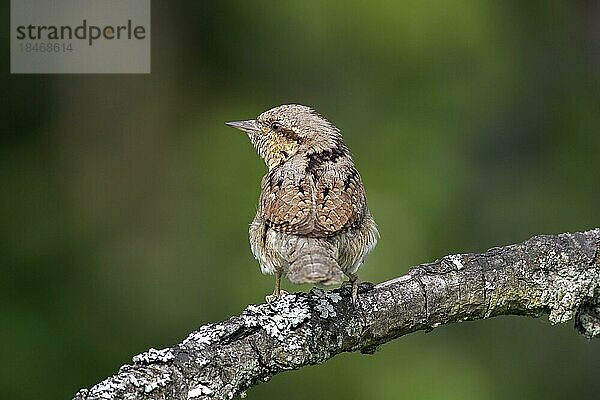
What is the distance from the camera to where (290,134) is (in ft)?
13.4

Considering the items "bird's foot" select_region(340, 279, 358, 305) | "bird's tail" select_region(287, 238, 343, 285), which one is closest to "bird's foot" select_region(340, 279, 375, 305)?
"bird's foot" select_region(340, 279, 358, 305)

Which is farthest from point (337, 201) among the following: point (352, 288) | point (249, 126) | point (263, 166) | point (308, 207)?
point (263, 166)

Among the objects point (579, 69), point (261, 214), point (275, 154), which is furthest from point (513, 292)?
point (579, 69)

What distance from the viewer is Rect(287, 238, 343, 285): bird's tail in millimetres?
2701

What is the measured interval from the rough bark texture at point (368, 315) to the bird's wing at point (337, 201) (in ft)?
0.79

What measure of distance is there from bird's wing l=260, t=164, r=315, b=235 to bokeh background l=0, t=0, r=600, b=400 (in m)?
2.02

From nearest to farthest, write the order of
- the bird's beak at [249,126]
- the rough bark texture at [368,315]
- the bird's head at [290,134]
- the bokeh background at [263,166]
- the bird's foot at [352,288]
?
1. the rough bark texture at [368,315]
2. the bird's foot at [352,288]
3. the bird's head at [290,134]
4. the bird's beak at [249,126]
5. the bokeh background at [263,166]

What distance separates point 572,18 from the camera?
6656 mm

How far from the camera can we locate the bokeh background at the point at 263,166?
559 cm

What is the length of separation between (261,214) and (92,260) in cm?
260

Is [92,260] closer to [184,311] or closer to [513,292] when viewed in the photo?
[184,311]

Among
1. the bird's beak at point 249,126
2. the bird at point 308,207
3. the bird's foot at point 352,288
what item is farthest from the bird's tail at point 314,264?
the bird's beak at point 249,126

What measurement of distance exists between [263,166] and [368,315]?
300 cm

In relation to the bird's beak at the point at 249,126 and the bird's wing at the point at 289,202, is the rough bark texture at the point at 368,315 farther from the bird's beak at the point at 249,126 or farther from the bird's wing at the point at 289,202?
the bird's beak at the point at 249,126
